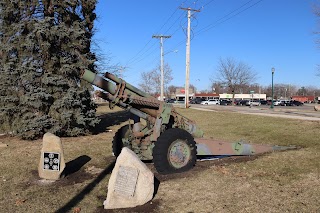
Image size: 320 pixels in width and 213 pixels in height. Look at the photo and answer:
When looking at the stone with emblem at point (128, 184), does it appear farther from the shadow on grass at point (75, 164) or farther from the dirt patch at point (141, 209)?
the shadow on grass at point (75, 164)

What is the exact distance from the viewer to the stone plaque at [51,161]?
22.7ft

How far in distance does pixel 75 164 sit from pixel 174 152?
3181 mm

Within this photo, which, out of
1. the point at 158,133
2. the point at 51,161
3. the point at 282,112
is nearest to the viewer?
the point at 158,133

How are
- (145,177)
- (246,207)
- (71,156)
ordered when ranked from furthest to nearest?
(71,156) → (145,177) → (246,207)

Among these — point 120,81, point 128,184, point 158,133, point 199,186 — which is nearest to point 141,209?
point 128,184

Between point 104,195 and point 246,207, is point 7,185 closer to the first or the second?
point 104,195

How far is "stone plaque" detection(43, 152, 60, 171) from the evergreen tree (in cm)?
602

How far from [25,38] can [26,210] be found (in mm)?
9449

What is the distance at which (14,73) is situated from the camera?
12.6 metres

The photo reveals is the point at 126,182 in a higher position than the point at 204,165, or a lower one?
higher

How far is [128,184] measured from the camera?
5.11 meters

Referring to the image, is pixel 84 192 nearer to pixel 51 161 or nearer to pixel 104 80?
pixel 51 161

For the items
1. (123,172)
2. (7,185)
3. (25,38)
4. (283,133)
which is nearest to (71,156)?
(7,185)

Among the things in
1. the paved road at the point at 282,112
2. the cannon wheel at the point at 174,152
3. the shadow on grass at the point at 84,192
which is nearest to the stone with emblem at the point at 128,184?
the shadow on grass at the point at 84,192
